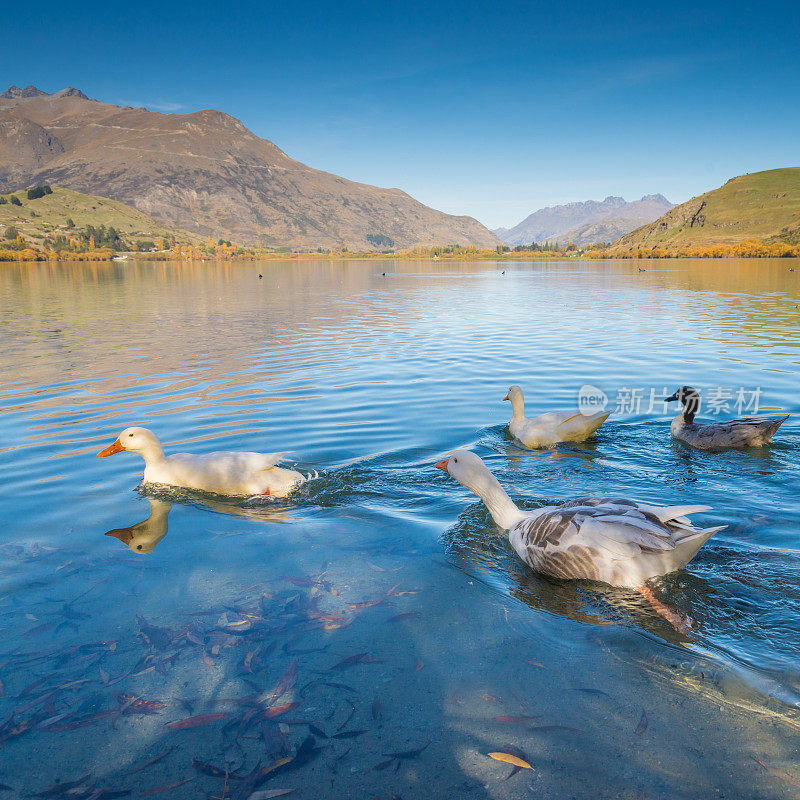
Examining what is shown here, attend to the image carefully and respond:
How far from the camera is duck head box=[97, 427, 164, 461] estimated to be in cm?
829

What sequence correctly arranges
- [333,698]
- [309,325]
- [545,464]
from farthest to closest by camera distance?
1. [309,325]
2. [545,464]
3. [333,698]

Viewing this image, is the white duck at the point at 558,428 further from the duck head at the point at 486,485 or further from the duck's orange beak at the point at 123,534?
the duck's orange beak at the point at 123,534

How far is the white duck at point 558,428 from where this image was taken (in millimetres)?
10125

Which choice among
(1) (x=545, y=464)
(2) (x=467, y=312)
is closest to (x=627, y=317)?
(2) (x=467, y=312)

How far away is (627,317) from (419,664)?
101 feet

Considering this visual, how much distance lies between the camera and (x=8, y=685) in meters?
4.34

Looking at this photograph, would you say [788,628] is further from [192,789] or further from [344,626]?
[192,789]

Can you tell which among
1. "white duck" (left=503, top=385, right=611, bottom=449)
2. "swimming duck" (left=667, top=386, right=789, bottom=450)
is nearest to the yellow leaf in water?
"white duck" (left=503, top=385, right=611, bottom=449)

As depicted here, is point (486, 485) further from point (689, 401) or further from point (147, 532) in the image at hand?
point (689, 401)

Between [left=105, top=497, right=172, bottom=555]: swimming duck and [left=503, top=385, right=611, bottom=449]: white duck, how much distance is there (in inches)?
264

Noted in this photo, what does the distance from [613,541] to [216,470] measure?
5616 millimetres

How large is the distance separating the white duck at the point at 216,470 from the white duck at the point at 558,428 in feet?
15.5

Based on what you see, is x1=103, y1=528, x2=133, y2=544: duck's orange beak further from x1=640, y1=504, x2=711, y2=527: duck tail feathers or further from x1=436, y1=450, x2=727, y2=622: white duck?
x1=640, y1=504, x2=711, y2=527: duck tail feathers

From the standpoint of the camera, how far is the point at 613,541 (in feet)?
17.7
